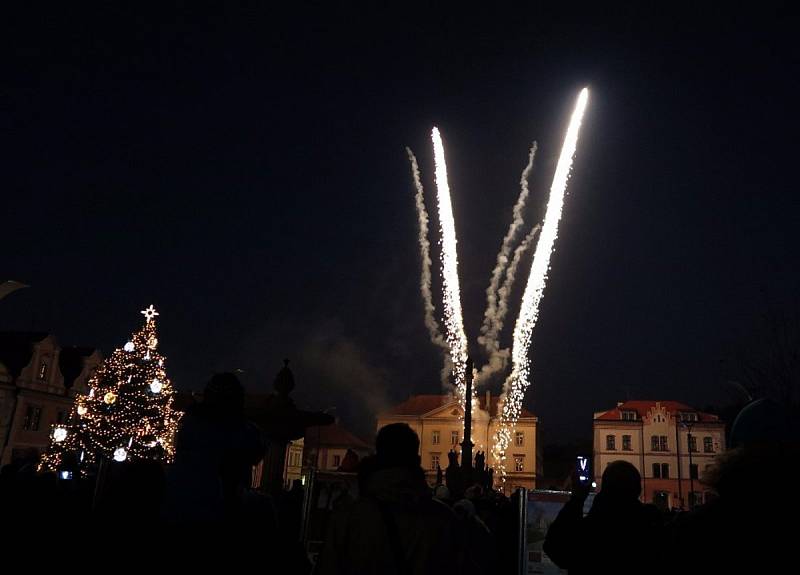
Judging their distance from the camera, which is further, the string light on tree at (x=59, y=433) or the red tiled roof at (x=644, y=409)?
the red tiled roof at (x=644, y=409)

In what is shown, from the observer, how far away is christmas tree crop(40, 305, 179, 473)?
1447 inches

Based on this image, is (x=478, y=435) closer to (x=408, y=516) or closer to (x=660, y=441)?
(x=660, y=441)

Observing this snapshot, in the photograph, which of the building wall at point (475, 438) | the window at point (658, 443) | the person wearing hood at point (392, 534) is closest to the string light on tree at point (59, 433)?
the person wearing hood at point (392, 534)

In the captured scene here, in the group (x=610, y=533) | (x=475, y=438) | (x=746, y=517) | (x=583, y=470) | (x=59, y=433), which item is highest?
(x=475, y=438)

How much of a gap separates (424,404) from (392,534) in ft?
321

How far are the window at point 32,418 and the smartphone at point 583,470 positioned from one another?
5155 cm

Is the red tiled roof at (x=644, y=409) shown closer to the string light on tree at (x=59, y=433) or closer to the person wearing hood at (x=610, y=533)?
the string light on tree at (x=59, y=433)

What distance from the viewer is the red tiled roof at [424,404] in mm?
96831

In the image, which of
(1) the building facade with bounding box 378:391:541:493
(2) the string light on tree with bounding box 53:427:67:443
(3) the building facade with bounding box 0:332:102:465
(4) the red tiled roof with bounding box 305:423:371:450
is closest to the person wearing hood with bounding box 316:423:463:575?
(2) the string light on tree with bounding box 53:427:67:443

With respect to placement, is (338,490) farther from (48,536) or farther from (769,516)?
(769,516)

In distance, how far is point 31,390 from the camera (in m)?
49.6

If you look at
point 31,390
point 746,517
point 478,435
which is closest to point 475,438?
point 478,435

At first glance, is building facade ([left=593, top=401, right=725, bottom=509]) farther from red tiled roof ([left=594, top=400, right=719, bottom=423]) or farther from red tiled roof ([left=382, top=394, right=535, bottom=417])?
red tiled roof ([left=382, top=394, right=535, bottom=417])

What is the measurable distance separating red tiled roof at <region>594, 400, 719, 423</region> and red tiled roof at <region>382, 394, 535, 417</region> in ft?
54.8
